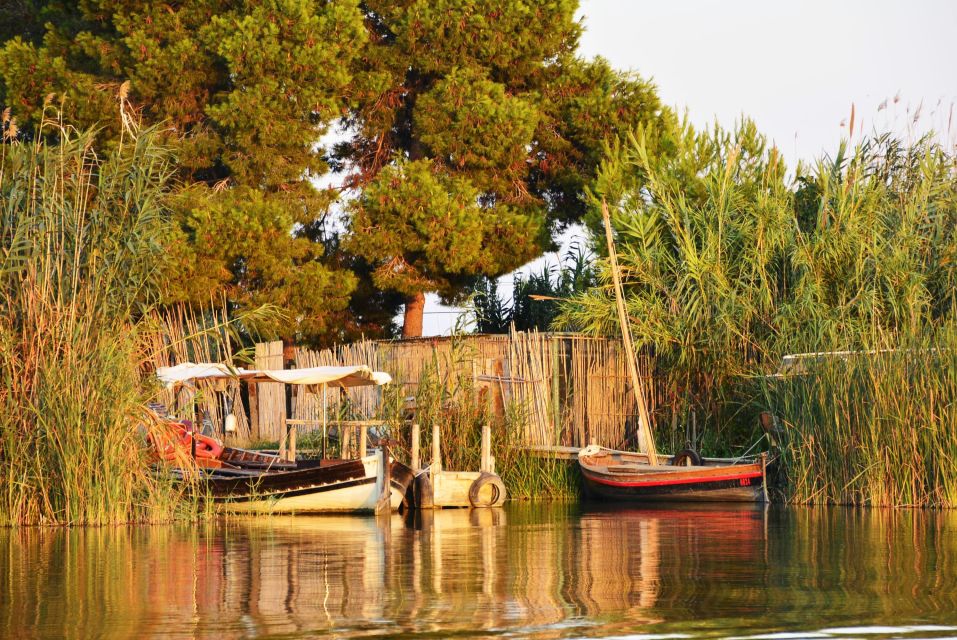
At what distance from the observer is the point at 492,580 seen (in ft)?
32.6

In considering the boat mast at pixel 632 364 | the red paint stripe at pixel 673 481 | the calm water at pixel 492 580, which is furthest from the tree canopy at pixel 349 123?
the calm water at pixel 492 580

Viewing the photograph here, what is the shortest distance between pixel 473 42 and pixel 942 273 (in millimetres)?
9819

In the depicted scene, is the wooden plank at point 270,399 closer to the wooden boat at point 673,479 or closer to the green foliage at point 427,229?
the green foliage at point 427,229

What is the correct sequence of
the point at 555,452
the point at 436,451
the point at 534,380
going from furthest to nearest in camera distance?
1. the point at 534,380
2. the point at 555,452
3. the point at 436,451

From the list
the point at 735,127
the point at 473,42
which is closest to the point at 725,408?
the point at 735,127

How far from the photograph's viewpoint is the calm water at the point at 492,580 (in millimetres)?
7723

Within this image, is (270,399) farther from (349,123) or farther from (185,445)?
(185,445)

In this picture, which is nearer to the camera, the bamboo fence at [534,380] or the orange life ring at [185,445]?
the orange life ring at [185,445]

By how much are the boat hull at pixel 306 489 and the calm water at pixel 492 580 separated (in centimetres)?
173

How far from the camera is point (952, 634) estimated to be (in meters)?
7.26

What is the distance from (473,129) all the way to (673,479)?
863 centimetres

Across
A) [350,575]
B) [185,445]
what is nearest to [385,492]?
[185,445]

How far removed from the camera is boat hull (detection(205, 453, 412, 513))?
1736cm

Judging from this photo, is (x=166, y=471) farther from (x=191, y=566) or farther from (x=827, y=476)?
(x=827, y=476)
